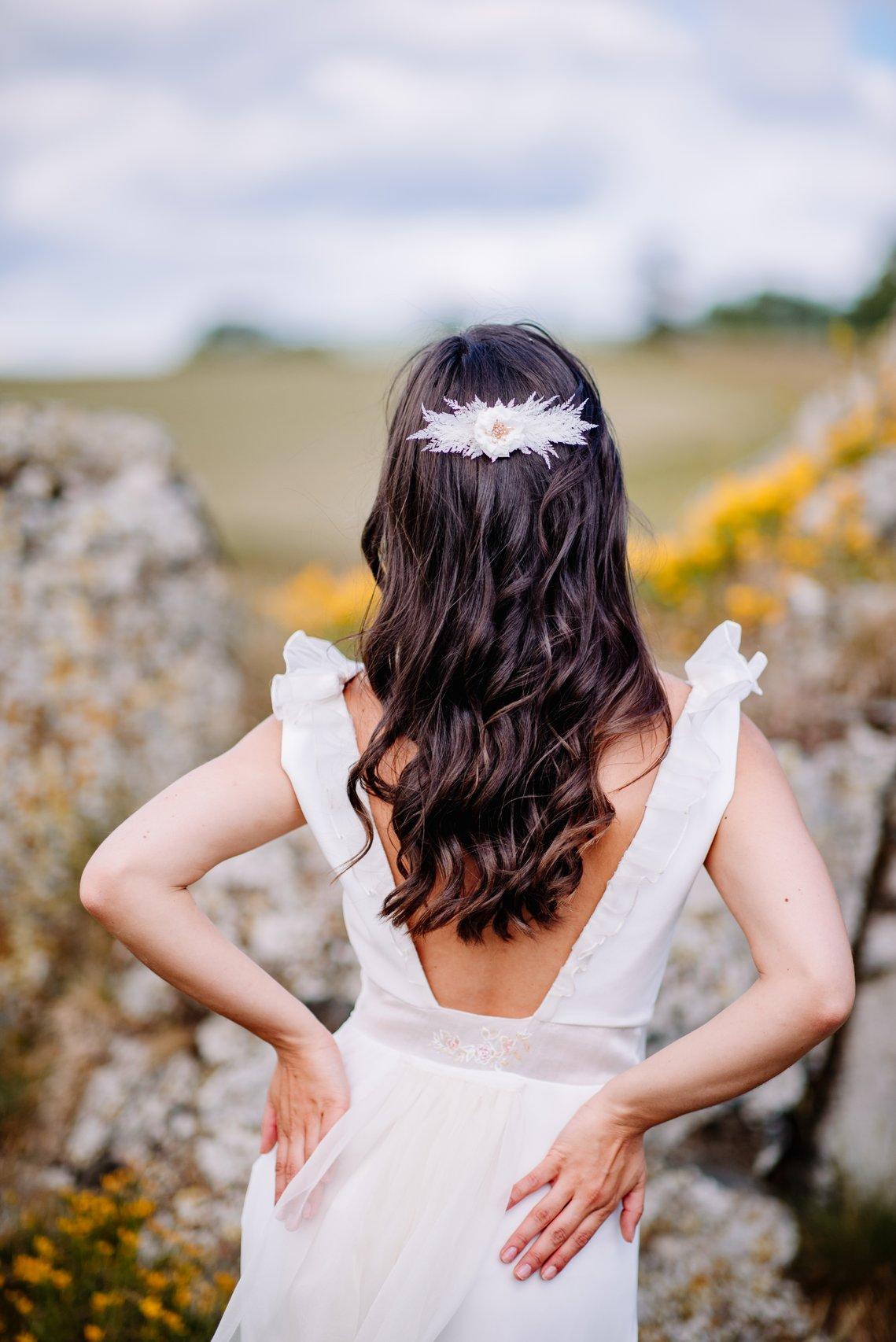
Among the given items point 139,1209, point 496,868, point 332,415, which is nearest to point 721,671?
point 496,868

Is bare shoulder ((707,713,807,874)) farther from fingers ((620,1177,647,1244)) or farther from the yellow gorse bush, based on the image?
the yellow gorse bush

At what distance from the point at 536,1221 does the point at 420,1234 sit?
177mm

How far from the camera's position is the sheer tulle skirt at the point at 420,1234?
1415 millimetres

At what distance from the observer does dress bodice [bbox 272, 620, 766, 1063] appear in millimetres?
1359

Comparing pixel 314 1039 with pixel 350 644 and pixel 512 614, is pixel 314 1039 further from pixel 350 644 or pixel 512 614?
pixel 350 644

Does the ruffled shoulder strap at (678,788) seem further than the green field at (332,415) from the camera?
No

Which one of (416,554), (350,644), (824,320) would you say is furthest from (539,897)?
(824,320)

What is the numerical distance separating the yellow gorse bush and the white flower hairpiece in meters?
1.89

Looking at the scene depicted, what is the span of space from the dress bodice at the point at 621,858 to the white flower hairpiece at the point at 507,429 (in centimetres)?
38

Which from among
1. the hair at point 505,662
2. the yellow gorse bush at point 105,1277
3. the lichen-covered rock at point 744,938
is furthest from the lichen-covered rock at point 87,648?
the hair at point 505,662

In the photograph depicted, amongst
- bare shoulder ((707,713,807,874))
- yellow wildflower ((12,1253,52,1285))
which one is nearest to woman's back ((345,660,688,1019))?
bare shoulder ((707,713,807,874))

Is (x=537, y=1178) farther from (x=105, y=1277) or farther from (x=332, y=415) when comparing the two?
(x=332, y=415)

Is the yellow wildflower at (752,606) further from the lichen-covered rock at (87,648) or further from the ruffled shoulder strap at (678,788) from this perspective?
the ruffled shoulder strap at (678,788)

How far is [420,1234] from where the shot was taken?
1.44 metres
